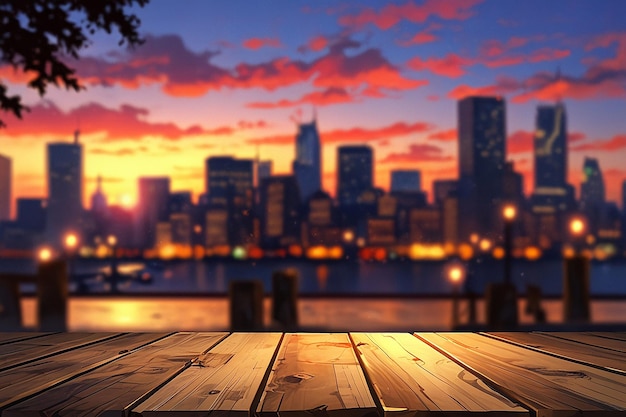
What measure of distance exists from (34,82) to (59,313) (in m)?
6.97

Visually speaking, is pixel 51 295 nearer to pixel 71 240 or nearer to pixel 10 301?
pixel 10 301

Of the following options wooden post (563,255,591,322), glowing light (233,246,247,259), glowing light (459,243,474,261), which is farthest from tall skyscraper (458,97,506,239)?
wooden post (563,255,591,322)

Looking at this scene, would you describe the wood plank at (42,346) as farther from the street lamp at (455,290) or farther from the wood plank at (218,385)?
the street lamp at (455,290)

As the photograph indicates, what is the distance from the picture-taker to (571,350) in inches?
125

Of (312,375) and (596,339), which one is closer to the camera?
(312,375)

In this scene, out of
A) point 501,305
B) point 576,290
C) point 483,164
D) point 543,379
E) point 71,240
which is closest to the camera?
point 543,379

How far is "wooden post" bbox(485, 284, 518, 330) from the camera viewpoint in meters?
12.9

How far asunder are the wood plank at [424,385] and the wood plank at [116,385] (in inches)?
28.1

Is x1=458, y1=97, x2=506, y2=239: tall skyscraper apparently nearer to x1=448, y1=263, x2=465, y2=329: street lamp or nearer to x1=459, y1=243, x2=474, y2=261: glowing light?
x1=459, y1=243, x2=474, y2=261: glowing light

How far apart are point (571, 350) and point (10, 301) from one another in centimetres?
1282

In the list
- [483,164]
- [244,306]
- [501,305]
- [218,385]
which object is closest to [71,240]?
[244,306]

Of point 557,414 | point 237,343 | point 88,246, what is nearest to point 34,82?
point 237,343

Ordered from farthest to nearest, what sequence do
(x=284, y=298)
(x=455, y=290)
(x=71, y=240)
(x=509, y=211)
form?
(x=71, y=240) < (x=455, y=290) < (x=509, y=211) < (x=284, y=298)

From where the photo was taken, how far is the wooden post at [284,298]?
13.7m
